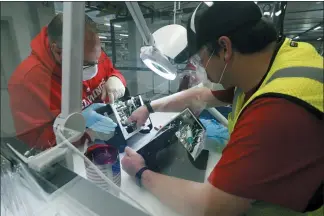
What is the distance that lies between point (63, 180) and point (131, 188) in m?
0.23

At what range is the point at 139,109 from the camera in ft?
3.61

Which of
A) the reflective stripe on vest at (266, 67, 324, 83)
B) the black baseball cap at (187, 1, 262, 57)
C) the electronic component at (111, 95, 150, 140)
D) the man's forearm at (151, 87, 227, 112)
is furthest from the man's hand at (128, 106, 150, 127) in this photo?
the reflective stripe on vest at (266, 67, 324, 83)

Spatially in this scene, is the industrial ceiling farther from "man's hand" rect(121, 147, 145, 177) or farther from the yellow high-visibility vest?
"man's hand" rect(121, 147, 145, 177)

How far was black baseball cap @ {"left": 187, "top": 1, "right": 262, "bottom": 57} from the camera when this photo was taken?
39cm

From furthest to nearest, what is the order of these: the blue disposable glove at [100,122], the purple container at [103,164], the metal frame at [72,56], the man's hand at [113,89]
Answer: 1. the man's hand at [113,89]
2. the blue disposable glove at [100,122]
3. the purple container at [103,164]
4. the metal frame at [72,56]

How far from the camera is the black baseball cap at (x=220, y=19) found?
0.39m

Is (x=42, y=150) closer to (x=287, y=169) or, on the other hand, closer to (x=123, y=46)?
(x=123, y=46)

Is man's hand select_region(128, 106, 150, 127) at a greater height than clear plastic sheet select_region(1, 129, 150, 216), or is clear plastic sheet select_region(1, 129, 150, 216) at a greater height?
man's hand select_region(128, 106, 150, 127)

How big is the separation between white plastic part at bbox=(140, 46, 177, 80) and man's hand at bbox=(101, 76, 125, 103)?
0.37 m

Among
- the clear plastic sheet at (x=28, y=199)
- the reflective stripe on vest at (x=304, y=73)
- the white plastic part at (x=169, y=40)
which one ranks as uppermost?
the white plastic part at (x=169, y=40)

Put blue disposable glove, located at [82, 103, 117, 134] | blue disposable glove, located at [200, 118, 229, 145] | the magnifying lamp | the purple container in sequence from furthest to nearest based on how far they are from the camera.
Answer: blue disposable glove, located at [200, 118, 229, 145] < blue disposable glove, located at [82, 103, 117, 134] < the magnifying lamp < the purple container

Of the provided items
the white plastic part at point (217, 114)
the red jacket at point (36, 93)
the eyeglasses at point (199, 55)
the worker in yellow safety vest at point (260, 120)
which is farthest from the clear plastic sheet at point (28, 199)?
the white plastic part at point (217, 114)

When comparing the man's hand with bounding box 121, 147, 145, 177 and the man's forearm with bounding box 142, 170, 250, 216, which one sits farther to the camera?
the man's hand with bounding box 121, 147, 145, 177

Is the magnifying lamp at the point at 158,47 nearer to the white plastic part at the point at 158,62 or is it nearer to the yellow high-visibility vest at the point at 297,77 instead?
the white plastic part at the point at 158,62
